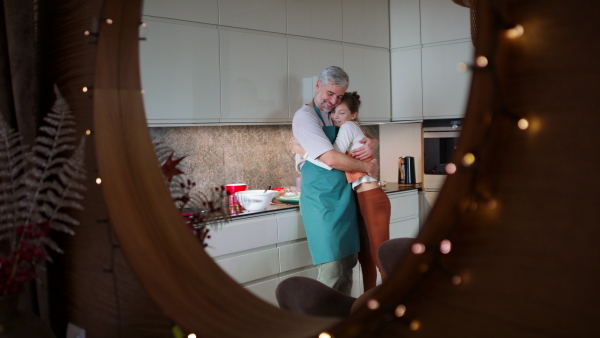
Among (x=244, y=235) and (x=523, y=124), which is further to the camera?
(x=244, y=235)

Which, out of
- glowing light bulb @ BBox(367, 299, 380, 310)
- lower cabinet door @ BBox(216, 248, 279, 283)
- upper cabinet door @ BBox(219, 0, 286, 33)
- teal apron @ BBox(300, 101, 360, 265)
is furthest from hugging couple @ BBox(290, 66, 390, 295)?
glowing light bulb @ BBox(367, 299, 380, 310)

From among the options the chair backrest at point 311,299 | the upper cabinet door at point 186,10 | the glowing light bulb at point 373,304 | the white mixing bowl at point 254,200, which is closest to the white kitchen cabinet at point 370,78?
the upper cabinet door at point 186,10

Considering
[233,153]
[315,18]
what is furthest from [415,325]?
[315,18]

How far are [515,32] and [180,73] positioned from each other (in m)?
1.88

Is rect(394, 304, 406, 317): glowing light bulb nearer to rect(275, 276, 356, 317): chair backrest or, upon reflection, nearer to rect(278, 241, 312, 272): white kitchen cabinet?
rect(275, 276, 356, 317): chair backrest

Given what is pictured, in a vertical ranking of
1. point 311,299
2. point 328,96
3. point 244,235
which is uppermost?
point 328,96

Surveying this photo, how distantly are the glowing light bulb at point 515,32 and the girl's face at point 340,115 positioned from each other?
1446mm

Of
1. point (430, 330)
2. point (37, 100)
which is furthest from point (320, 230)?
point (430, 330)

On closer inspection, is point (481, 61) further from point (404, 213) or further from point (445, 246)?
point (404, 213)

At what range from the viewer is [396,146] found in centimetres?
308

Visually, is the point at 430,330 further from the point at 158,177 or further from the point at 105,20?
the point at 105,20

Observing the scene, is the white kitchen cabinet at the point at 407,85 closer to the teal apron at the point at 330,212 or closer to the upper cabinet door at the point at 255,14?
the upper cabinet door at the point at 255,14

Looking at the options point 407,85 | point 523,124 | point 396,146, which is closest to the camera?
point 523,124

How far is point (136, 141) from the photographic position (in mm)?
676
